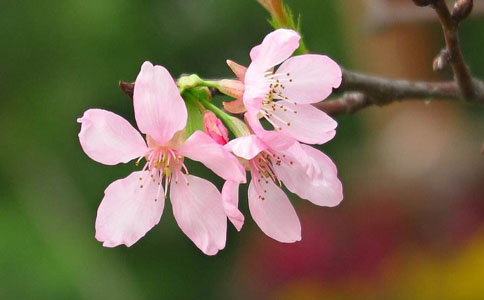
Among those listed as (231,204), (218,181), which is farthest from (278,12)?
(218,181)

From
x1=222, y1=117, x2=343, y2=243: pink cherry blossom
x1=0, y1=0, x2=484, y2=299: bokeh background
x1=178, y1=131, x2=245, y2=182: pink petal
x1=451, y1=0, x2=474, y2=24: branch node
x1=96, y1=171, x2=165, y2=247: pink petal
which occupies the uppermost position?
x1=178, y1=131, x2=245, y2=182: pink petal

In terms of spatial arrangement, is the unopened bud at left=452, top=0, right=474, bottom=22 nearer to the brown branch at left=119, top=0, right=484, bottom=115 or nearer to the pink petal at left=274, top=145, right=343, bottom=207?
the brown branch at left=119, top=0, right=484, bottom=115

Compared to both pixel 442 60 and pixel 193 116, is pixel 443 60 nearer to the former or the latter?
pixel 442 60

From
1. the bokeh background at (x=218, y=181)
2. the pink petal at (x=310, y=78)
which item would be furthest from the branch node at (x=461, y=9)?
the bokeh background at (x=218, y=181)

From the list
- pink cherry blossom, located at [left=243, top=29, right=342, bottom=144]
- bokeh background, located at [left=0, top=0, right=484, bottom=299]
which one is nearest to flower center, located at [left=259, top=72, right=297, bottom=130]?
pink cherry blossom, located at [left=243, top=29, right=342, bottom=144]

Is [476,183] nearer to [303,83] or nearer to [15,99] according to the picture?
[15,99]
